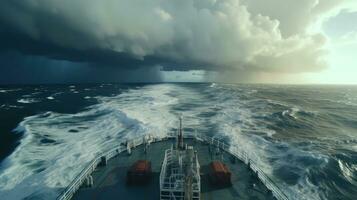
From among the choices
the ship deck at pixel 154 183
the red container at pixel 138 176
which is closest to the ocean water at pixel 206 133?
the ship deck at pixel 154 183

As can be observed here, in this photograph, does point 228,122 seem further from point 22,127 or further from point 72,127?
point 22,127

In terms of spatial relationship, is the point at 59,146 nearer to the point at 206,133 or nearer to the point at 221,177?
the point at 206,133

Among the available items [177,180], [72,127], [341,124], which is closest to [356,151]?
[341,124]

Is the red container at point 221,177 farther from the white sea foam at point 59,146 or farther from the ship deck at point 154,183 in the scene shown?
the white sea foam at point 59,146

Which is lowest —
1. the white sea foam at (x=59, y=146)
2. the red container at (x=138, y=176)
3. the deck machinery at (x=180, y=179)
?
the white sea foam at (x=59, y=146)

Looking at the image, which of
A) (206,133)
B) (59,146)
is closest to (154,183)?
A: (59,146)

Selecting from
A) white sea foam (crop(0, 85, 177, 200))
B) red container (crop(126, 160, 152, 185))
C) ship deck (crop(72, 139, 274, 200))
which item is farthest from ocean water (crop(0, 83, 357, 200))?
red container (crop(126, 160, 152, 185))

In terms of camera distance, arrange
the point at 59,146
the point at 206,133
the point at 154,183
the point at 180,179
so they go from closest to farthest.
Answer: the point at 180,179
the point at 154,183
the point at 59,146
the point at 206,133
